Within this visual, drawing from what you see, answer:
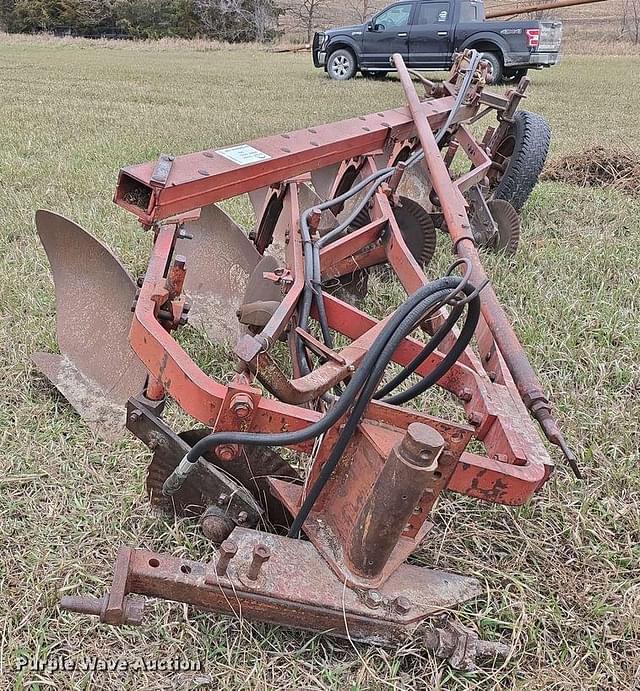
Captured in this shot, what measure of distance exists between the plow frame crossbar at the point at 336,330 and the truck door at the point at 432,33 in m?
10.9

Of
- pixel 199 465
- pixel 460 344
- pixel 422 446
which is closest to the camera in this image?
pixel 422 446

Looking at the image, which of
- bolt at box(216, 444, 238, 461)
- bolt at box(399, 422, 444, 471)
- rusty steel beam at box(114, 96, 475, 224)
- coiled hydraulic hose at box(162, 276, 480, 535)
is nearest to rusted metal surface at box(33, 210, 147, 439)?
rusty steel beam at box(114, 96, 475, 224)

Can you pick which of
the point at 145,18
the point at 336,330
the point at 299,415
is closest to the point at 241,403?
the point at 299,415

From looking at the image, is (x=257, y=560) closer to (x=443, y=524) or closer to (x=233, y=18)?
(x=443, y=524)

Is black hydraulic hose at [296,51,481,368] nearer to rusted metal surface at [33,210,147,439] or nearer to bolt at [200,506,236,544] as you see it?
bolt at [200,506,236,544]

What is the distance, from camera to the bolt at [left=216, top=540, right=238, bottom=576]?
1.43 m

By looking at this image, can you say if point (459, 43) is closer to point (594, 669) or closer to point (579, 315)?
point (579, 315)

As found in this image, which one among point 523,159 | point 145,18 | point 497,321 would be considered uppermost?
point 145,18

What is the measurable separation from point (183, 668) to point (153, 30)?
33.6 metres

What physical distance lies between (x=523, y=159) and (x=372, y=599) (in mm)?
3335

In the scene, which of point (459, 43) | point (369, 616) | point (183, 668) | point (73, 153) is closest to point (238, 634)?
point (183, 668)

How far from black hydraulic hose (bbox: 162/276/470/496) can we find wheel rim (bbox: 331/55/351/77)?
43.5 ft

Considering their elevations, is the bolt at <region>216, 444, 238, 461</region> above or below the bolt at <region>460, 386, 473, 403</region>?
below

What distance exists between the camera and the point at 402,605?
150 centimetres
